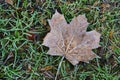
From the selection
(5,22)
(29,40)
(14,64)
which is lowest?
(14,64)

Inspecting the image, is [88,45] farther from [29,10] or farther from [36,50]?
[29,10]

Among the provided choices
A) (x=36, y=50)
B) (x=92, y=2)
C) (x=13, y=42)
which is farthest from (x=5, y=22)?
(x=92, y=2)

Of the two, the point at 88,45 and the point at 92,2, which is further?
the point at 92,2

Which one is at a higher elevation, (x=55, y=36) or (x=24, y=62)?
(x=55, y=36)
